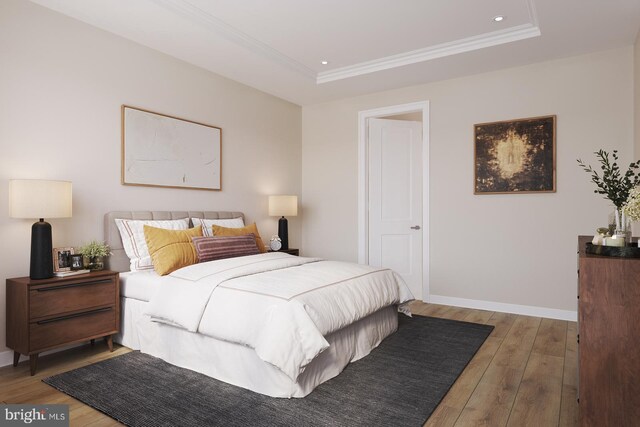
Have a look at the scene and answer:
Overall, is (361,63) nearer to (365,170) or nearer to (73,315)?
(365,170)

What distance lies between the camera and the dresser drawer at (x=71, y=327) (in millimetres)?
2656

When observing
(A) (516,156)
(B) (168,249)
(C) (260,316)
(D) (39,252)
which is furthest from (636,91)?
(D) (39,252)

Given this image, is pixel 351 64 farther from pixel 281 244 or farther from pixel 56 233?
pixel 56 233

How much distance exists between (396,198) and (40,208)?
377 centimetres

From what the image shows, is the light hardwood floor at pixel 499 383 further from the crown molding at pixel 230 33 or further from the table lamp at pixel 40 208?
the crown molding at pixel 230 33

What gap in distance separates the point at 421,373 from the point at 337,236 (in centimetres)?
296

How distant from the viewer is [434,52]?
4.04 meters

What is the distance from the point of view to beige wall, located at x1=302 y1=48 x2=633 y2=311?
389 cm

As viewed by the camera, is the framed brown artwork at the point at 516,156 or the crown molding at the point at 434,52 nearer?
the crown molding at the point at 434,52

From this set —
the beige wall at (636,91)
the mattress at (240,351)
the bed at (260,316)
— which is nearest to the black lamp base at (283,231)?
the bed at (260,316)

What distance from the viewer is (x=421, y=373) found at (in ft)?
8.78

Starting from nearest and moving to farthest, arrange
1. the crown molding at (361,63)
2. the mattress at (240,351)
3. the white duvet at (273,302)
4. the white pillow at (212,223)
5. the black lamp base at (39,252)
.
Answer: the white duvet at (273,302) → the mattress at (240,351) → the black lamp base at (39,252) → the crown molding at (361,63) → the white pillow at (212,223)

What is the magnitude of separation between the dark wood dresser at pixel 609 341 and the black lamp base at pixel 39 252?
316 centimetres

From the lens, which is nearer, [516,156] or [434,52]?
[434,52]
